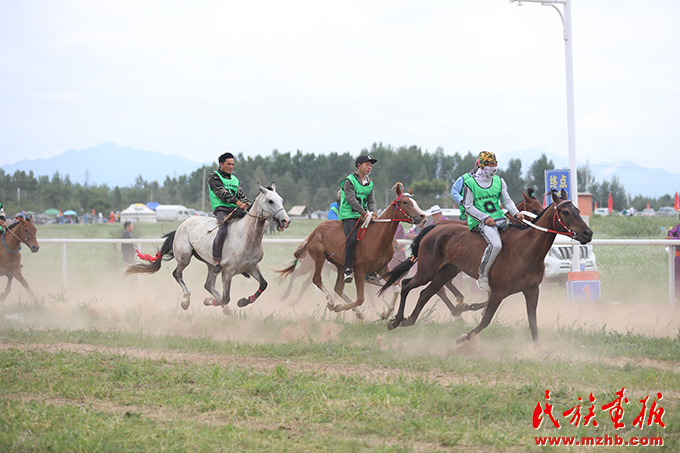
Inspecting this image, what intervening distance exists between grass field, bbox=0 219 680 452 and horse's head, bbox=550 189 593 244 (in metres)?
1.37

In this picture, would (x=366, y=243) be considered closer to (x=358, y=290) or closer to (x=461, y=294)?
(x=358, y=290)

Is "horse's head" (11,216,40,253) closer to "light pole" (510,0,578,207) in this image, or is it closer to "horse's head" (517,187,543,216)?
"horse's head" (517,187,543,216)

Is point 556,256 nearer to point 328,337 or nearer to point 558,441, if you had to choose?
point 328,337

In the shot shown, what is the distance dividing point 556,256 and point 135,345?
9.24m

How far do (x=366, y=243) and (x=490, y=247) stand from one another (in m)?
2.42

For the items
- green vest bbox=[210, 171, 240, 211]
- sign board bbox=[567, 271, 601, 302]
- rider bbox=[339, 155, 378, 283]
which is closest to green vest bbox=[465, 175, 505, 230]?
rider bbox=[339, 155, 378, 283]

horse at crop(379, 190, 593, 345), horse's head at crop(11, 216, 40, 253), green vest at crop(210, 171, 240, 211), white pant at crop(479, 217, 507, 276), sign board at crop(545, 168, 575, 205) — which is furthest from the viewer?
horse's head at crop(11, 216, 40, 253)

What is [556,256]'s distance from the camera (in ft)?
44.7

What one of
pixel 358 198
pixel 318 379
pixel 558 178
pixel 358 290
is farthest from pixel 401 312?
pixel 558 178

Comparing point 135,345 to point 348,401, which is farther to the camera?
point 135,345

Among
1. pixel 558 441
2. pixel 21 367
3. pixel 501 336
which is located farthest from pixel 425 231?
pixel 21 367

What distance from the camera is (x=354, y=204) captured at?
9617mm

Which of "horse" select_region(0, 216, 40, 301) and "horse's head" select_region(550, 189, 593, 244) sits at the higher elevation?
"horse's head" select_region(550, 189, 593, 244)

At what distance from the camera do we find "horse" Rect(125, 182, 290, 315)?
30.9 feet
